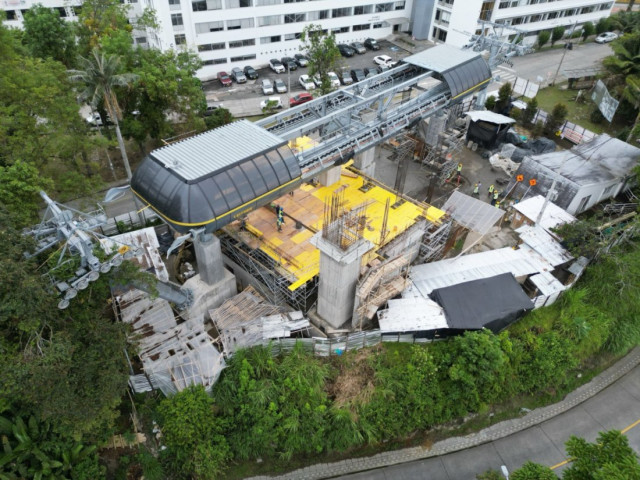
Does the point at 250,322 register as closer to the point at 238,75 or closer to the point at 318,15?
the point at 238,75

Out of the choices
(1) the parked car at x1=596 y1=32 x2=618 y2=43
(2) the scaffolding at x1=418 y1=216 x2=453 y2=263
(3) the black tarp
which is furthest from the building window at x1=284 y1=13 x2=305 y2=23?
(1) the parked car at x1=596 y1=32 x2=618 y2=43

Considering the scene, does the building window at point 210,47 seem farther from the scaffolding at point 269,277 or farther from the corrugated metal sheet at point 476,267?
the corrugated metal sheet at point 476,267

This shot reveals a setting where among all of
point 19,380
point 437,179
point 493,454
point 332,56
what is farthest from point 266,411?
point 332,56

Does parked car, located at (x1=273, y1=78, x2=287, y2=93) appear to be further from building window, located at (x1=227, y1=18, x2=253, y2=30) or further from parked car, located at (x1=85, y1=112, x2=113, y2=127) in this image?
→ parked car, located at (x1=85, y1=112, x2=113, y2=127)

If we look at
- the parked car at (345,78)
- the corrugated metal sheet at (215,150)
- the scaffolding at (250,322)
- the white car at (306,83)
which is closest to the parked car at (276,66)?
the white car at (306,83)

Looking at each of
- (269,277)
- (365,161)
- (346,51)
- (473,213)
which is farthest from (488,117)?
(269,277)

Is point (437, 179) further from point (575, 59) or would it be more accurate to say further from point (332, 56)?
point (575, 59)
